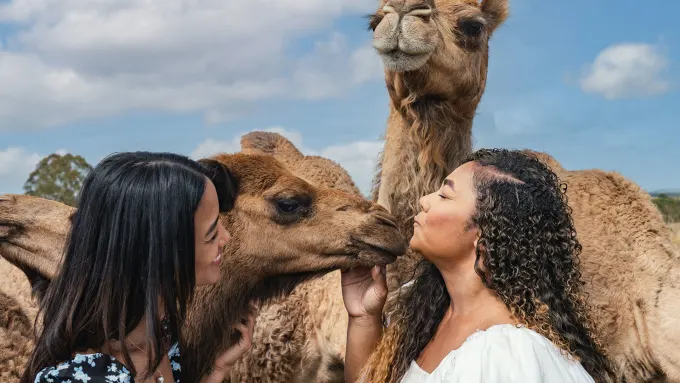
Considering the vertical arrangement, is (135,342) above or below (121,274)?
below

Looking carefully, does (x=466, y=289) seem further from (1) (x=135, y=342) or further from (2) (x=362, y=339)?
(1) (x=135, y=342)

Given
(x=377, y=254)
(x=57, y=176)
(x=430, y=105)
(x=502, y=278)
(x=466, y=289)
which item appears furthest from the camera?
(x=57, y=176)

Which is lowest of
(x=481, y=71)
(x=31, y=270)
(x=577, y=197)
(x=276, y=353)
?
(x=276, y=353)

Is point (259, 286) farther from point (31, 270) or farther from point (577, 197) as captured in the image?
point (577, 197)

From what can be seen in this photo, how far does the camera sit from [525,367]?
2436 millimetres

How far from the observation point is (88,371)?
2.20 meters

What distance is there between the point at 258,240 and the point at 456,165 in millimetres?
1463

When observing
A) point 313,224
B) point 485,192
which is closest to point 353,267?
point 313,224

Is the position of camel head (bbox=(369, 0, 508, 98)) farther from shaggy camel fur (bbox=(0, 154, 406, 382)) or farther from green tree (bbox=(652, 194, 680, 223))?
green tree (bbox=(652, 194, 680, 223))

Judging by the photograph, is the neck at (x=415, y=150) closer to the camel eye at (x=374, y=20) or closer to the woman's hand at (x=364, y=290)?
the camel eye at (x=374, y=20)

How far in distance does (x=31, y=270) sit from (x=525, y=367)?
2.37 meters

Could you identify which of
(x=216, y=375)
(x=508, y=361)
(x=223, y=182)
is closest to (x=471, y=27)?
(x=223, y=182)

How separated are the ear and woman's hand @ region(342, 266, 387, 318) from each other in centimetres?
229

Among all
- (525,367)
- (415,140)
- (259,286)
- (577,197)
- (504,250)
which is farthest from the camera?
(577,197)
